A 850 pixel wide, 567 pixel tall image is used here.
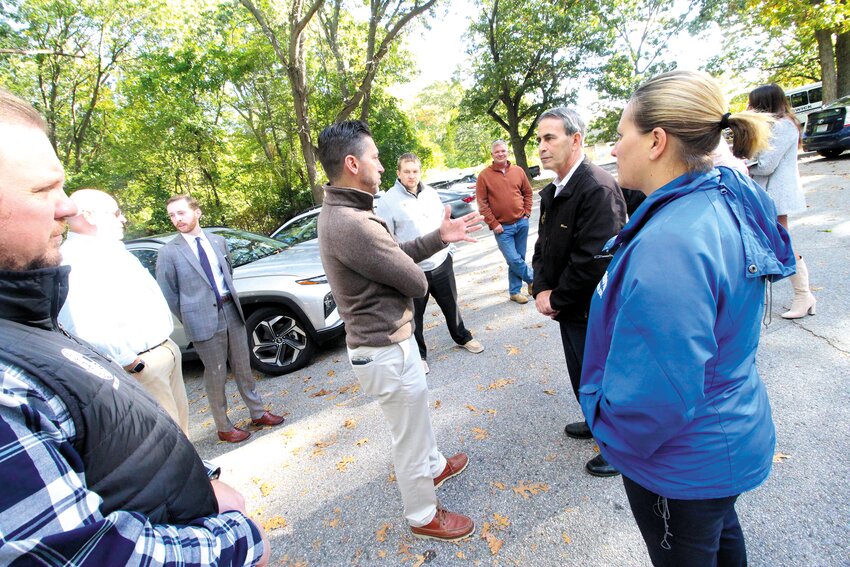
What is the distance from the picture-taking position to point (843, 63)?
13938mm

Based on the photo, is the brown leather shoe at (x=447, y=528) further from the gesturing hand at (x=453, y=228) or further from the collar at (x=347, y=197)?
the collar at (x=347, y=197)

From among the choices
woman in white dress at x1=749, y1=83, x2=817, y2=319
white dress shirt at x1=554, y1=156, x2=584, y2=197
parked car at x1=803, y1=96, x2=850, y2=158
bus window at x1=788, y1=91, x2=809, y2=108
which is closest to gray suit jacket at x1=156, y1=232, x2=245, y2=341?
white dress shirt at x1=554, y1=156, x2=584, y2=197

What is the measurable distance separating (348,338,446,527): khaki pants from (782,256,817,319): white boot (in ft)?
12.2

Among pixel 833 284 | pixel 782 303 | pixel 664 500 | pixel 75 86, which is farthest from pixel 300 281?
pixel 75 86

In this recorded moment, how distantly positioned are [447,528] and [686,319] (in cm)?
183

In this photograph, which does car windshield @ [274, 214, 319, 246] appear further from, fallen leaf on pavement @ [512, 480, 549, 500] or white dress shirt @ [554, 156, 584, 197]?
fallen leaf on pavement @ [512, 480, 549, 500]

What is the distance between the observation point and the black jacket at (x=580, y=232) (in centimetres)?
240

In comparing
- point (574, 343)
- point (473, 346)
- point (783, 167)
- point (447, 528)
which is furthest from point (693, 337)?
point (783, 167)

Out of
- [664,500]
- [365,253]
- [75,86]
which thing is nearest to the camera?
[664,500]

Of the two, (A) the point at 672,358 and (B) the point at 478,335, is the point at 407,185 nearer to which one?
(B) the point at 478,335

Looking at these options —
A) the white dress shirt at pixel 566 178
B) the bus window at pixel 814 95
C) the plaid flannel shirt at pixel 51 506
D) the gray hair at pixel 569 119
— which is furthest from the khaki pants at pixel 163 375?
the bus window at pixel 814 95

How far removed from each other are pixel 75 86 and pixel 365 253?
19619 mm

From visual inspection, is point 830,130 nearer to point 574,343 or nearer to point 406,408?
point 574,343

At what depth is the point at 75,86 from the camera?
15383 millimetres
